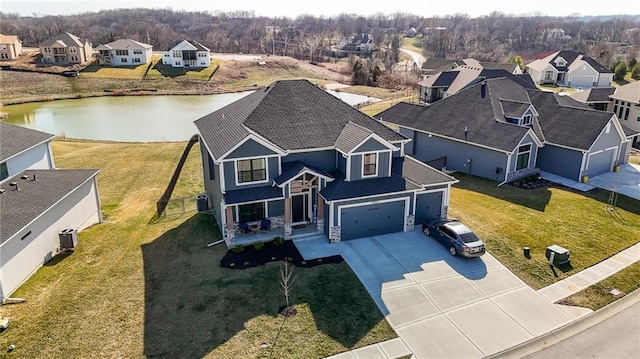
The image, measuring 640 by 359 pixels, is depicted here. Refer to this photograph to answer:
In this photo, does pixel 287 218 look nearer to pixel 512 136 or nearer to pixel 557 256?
pixel 557 256

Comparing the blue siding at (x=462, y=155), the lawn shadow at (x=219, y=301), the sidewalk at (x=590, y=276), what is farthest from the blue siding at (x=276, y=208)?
the blue siding at (x=462, y=155)

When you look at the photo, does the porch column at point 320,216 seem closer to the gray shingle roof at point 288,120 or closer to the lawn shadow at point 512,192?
the gray shingle roof at point 288,120

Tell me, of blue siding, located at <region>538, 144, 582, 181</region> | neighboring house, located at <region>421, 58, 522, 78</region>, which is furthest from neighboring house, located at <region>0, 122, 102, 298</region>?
neighboring house, located at <region>421, 58, 522, 78</region>

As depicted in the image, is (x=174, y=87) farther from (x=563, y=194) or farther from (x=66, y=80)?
(x=563, y=194)

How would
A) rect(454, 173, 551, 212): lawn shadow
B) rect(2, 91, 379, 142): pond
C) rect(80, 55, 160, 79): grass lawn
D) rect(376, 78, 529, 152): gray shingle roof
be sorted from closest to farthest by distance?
rect(454, 173, 551, 212): lawn shadow < rect(376, 78, 529, 152): gray shingle roof < rect(2, 91, 379, 142): pond < rect(80, 55, 160, 79): grass lawn

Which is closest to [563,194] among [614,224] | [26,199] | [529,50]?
[614,224]

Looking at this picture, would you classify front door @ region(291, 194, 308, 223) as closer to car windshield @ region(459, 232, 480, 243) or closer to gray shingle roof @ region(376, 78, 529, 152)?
car windshield @ region(459, 232, 480, 243)

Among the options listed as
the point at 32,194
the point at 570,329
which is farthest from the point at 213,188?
the point at 570,329
